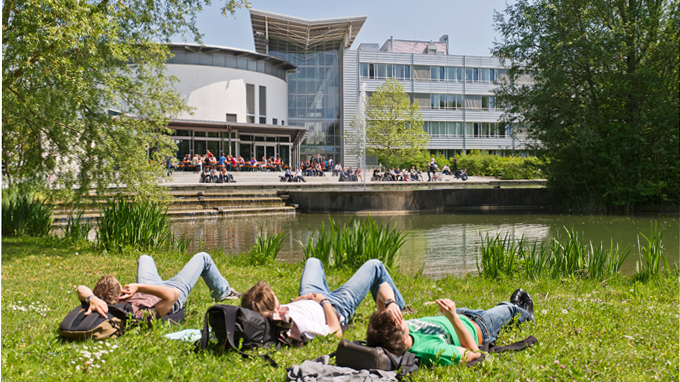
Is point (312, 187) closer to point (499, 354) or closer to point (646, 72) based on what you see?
point (646, 72)

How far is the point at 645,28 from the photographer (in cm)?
1947

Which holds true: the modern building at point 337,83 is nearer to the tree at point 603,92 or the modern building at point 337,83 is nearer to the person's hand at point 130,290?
the tree at point 603,92

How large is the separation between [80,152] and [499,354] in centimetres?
961

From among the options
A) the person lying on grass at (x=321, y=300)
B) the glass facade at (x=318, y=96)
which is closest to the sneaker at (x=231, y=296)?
the person lying on grass at (x=321, y=300)

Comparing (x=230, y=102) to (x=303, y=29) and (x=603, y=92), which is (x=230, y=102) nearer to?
(x=303, y=29)

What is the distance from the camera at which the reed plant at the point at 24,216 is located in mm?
11188

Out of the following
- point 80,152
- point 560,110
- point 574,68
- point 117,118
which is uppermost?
point 574,68

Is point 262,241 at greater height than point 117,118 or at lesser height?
lesser

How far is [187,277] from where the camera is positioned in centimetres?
470

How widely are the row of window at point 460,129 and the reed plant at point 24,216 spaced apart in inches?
2023

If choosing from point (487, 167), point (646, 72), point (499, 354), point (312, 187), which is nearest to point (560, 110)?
point (646, 72)

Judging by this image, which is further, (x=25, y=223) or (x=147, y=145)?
(x=25, y=223)

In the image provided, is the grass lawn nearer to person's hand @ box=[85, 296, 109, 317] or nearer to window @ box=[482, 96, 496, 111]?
person's hand @ box=[85, 296, 109, 317]

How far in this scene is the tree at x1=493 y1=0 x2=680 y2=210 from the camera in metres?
19.5
